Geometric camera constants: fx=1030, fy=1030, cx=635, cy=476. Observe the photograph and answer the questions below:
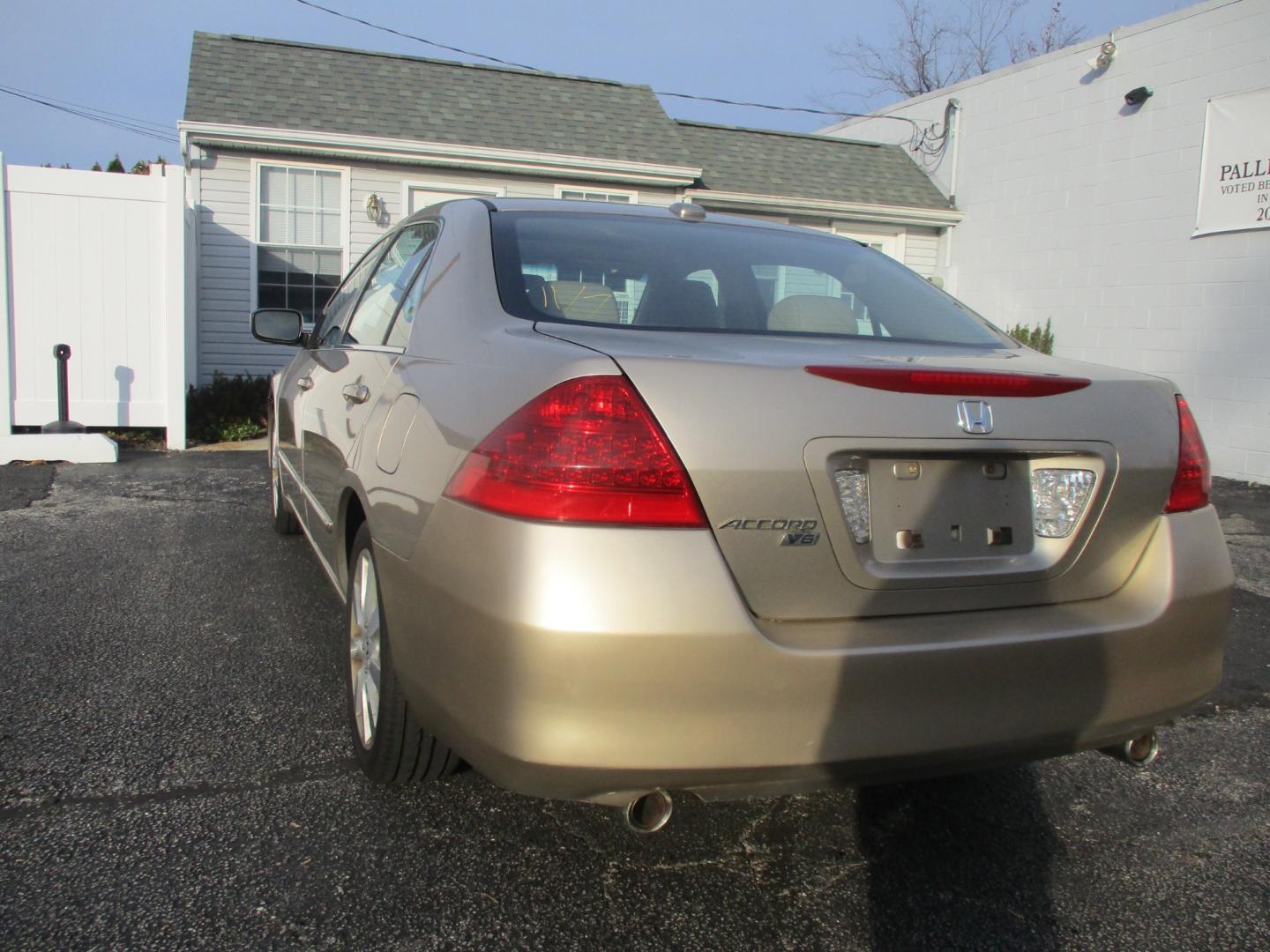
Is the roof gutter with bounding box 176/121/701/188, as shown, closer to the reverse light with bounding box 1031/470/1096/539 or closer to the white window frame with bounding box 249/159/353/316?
the white window frame with bounding box 249/159/353/316

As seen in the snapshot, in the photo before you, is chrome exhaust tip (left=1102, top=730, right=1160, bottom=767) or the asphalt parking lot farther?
chrome exhaust tip (left=1102, top=730, right=1160, bottom=767)

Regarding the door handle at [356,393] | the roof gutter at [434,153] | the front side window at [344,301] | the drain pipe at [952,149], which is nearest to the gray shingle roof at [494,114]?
the roof gutter at [434,153]

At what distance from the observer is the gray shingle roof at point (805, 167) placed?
1408cm

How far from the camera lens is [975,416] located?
80.2 inches

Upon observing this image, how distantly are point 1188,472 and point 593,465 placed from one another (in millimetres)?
1391

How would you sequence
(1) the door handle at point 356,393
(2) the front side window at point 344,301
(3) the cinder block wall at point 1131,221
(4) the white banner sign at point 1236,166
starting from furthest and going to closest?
1. (3) the cinder block wall at point 1131,221
2. (4) the white banner sign at point 1236,166
3. (2) the front side window at point 344,301
4. (1) the door handle at point 356,393

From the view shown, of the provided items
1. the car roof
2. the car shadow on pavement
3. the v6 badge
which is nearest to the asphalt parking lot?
the car shadow on pavement

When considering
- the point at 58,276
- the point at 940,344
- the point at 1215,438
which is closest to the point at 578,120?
the point at 58,276

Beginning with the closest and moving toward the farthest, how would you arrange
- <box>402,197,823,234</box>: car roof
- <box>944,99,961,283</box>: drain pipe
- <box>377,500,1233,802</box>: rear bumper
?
<box>377,500,1233,802</box>: rear bumper, <box>402,197,823,234</box>: car roof, <box>944,99,961,283</box>: drain pipe

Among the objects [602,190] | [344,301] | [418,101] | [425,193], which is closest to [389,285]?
[344,301]

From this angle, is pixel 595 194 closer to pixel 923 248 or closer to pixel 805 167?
pixel 805 167

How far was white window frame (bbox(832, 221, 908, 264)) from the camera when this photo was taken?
48.3ft

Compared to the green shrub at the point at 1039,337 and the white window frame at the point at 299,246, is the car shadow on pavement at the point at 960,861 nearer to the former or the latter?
the white window frame at the point at 299,246

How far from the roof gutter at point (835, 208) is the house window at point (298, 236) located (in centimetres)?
445
